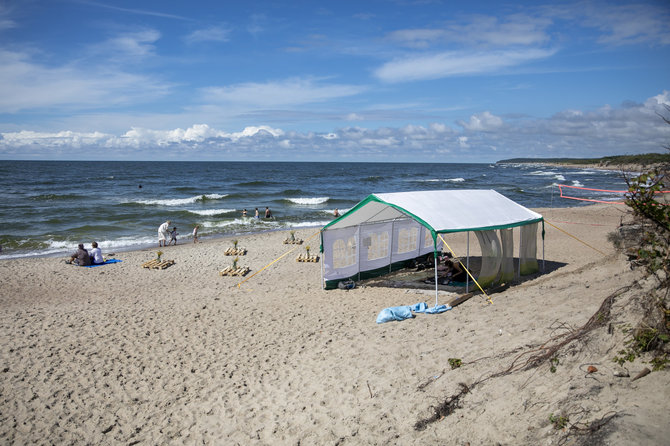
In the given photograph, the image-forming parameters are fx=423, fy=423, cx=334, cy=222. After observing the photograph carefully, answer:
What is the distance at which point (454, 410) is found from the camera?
4.80m

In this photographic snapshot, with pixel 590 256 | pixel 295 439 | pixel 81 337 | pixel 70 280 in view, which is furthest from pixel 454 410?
pixel 70 280

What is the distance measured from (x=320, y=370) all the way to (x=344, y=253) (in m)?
5.23

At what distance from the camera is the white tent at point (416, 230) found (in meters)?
10.2

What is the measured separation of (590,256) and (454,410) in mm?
11797

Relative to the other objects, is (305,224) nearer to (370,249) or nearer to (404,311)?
(370,249)

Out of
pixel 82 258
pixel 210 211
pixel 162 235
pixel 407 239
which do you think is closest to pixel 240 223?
pixel 210 211

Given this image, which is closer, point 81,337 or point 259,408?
point 259,408

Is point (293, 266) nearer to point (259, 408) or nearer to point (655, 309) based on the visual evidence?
point (259, 408)

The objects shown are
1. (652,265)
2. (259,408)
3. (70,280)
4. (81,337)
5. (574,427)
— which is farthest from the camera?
(70,280)

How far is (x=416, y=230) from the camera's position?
44.5 feet

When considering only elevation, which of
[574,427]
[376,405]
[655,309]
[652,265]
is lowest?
[376,405]

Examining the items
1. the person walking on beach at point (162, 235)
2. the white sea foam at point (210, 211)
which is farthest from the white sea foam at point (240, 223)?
the person walking on beach at point (162, 235)

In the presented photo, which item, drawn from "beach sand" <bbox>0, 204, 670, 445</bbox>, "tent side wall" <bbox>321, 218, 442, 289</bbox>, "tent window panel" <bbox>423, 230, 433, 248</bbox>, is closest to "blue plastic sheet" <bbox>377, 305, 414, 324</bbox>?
"beach sand" <bbox>0, 204, 670, 445</bbox>

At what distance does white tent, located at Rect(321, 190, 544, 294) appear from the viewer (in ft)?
33.6
